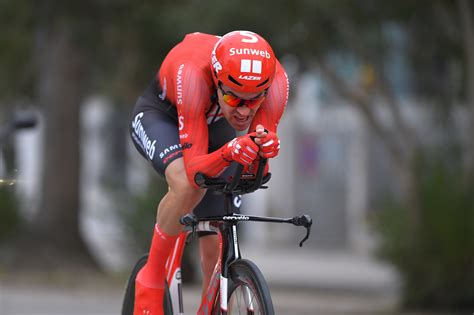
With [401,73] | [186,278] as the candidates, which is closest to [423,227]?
[186,278]

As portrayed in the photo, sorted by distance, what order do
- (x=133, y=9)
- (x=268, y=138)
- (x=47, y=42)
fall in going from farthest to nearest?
(x=47, y=42), (x=133, y=9), (x=268, y=138)

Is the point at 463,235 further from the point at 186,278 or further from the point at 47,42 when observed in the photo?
the point at 47,42

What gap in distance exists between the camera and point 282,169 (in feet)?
113

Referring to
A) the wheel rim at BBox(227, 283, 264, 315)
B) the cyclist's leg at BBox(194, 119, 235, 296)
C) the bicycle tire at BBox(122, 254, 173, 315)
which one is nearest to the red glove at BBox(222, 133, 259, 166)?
the wheel rim at BBox(227, 283, 264, 315)

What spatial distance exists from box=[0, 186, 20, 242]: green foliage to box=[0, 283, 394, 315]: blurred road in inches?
96.9

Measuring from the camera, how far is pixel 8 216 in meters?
18.0

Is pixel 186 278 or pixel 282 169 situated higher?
pixel 282 169

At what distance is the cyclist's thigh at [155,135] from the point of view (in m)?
5.19

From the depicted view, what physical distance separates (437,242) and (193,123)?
8984 millimetres

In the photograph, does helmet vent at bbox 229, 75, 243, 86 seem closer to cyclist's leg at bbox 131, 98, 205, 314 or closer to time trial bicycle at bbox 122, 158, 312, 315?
time trial bicycle at bbox 122, 158, 312, 315

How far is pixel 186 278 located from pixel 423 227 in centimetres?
439

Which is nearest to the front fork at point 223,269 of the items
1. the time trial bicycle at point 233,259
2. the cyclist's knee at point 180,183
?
the time trial bicycle at point 233,259

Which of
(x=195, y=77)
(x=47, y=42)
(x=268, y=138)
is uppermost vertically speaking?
(x=47, y=42)

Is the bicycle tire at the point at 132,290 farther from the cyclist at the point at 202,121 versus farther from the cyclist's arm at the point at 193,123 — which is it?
the cyclist's arm at the point at 193,123
